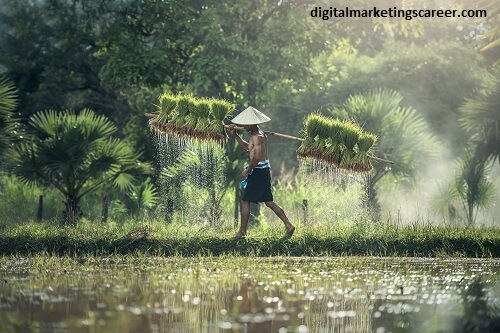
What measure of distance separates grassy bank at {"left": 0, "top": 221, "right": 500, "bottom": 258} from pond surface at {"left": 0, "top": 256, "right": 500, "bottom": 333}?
0.82m

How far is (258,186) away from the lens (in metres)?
16.8

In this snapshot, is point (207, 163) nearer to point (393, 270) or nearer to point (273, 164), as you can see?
point (393, 270)

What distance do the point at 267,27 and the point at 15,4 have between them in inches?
373

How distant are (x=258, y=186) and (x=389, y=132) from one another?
839 cm

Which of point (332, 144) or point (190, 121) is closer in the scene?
point (190, 121)

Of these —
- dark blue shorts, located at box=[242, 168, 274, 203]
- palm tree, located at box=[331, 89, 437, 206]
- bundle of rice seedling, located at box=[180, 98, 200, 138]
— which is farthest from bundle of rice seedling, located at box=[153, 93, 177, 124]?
palm tree, located at box=[331, 89, 437, 206]

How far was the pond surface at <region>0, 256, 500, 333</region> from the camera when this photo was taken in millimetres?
9156

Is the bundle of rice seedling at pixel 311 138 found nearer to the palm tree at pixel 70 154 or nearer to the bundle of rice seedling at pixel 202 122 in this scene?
the bundle of rice seedling at pixel 202 122

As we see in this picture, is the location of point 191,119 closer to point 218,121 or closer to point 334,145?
point 218,121

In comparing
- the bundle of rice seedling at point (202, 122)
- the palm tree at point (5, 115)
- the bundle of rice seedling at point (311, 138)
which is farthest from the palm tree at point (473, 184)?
the palm tree at point (5, 115)

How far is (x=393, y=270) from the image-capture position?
13.8 m

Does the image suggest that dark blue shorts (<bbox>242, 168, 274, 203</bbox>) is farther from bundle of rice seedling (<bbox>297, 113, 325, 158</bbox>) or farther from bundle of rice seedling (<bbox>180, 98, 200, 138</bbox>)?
bundle of rice seedling (<bbox>180, 98, 200, 138</bbox>)

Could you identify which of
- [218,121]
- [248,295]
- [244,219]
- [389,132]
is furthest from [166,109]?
[389,132]

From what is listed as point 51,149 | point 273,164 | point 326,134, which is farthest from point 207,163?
point 273,164
